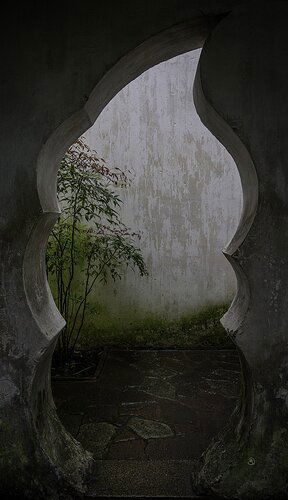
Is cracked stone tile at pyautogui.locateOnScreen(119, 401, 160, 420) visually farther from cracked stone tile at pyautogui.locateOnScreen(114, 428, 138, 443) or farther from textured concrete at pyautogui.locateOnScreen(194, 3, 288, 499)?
textured concrete at pyautogui.locateOnScreen(194, 3, 288, 499)

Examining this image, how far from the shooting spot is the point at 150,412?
4348mm

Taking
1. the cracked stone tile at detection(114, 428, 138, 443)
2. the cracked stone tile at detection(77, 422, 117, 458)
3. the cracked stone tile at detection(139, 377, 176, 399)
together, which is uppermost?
the cracked stone tile at detection(139, 377, 176, 399)

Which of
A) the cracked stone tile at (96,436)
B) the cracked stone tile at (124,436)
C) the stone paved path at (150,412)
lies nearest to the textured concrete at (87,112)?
the stone paved path at (150,412)

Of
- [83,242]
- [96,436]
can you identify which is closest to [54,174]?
[96,436]

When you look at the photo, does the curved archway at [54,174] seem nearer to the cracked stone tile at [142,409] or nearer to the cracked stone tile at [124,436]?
the cracked stone tile at [124,436]

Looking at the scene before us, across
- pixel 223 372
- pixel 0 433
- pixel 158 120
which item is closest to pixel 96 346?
pixel 223 372

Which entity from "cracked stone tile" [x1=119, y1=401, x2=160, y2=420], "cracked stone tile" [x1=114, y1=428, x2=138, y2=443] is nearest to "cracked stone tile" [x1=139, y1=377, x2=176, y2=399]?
"cracked stone tile" [x1=119, y1=401, x2=160, y2=420]

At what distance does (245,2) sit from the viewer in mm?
2566

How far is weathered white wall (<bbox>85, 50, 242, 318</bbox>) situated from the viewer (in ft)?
20.8

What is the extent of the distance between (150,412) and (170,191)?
307 cm

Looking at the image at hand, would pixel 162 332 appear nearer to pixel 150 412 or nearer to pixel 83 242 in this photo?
pixel 83 242

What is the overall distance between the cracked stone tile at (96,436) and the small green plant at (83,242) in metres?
1.77

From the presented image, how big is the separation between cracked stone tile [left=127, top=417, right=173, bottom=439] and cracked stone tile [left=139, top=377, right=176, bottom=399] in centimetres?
59

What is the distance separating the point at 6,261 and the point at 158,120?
427 cm
